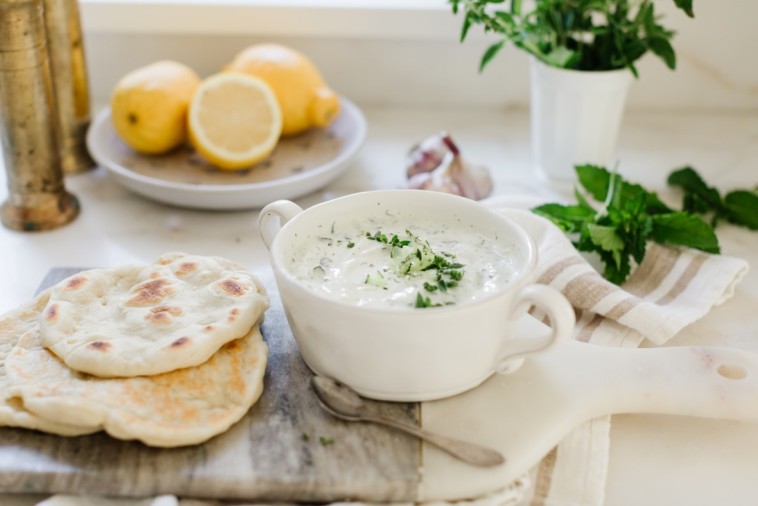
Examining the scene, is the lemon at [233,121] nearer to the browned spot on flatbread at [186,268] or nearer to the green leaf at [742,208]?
the browned spot on flatbread at [186,268]

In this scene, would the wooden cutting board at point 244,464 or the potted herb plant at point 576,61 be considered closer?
the wooden cutting board at point 244,464

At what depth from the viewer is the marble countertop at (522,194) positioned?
110 centimetres

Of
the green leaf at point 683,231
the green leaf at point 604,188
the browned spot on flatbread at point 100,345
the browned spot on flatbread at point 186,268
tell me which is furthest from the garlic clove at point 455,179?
the browned spot on flatbread at point 100,345

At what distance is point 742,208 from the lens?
5.55 ft

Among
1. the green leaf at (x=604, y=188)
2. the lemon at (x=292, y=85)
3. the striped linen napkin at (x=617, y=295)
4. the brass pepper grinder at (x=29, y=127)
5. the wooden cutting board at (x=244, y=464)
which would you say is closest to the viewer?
the wooden cutting board at (x=244, y=464)

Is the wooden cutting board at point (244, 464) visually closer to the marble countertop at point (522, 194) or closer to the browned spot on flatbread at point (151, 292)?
the marble countertop at point (522, 194)

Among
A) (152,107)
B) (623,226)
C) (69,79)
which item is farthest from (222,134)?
(623,226)

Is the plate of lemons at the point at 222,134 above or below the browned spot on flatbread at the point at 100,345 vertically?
below

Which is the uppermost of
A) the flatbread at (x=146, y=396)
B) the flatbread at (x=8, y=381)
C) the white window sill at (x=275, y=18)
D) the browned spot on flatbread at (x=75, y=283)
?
the white window sill at (x=275, y=18)

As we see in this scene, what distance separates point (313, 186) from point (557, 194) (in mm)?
517

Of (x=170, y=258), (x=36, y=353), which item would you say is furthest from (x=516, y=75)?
(x=36, y=353)

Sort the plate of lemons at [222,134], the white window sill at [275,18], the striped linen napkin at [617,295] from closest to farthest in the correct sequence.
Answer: the striped linen napkin at [617,295]
the plate of lemons at [222,134]
the white window sill at [275,18]

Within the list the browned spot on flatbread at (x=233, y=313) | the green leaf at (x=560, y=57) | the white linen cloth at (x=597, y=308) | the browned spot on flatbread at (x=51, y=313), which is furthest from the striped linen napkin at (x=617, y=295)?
the browned spot on flatbread at (x=51, y=313)

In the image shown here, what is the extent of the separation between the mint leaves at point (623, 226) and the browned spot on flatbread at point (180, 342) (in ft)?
2.40
